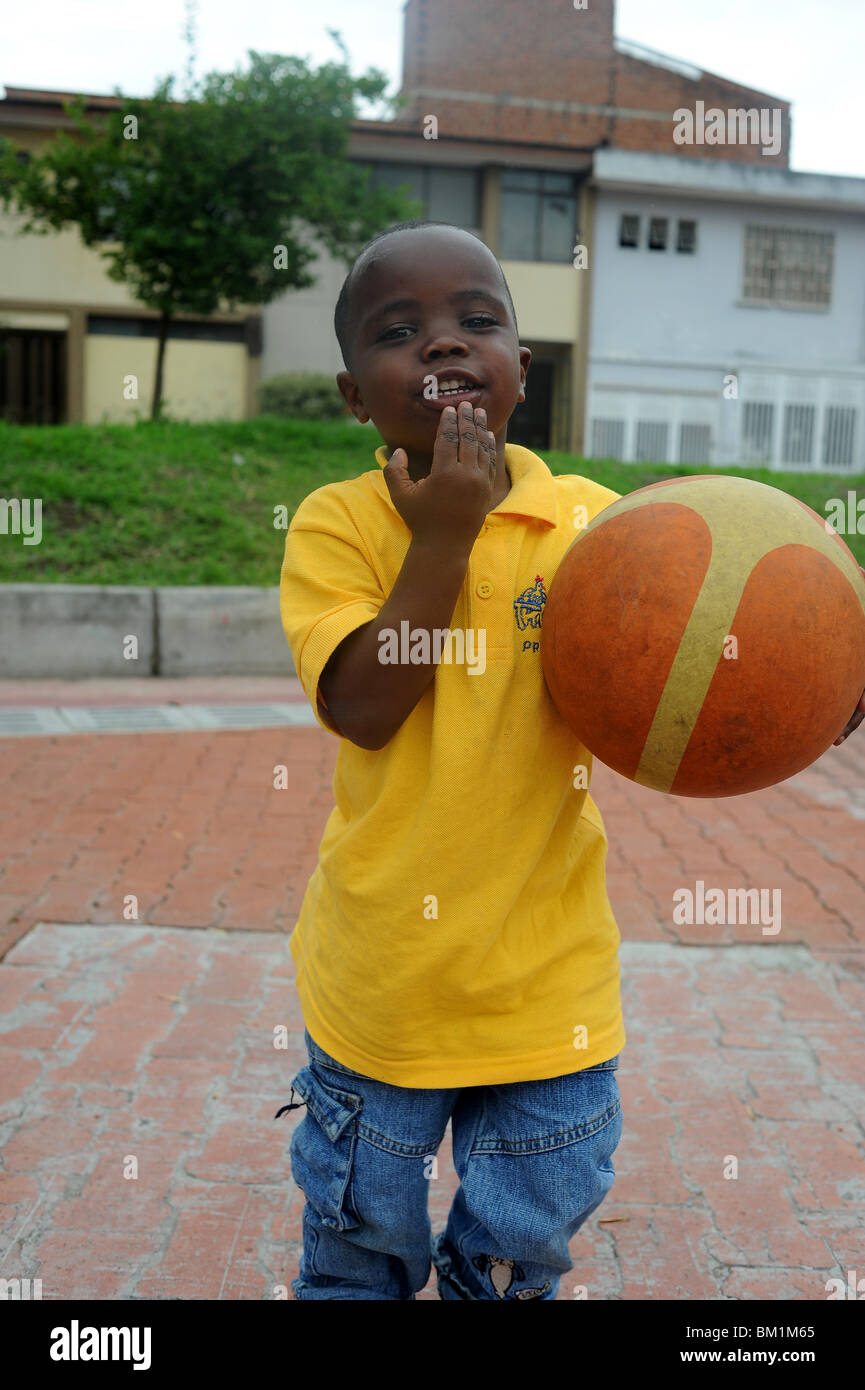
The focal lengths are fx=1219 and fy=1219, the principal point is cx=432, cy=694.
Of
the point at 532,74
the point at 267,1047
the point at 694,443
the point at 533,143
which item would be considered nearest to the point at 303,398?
the point at 533,143

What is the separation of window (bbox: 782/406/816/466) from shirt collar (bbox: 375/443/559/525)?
90.1 ft

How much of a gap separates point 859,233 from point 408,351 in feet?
98.3

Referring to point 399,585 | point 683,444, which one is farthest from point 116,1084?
point 683,444

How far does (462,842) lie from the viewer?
6.13 ft

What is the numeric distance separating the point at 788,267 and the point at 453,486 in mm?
28881

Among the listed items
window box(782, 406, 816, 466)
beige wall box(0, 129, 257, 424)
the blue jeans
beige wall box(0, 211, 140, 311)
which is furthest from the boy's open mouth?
window box(782, 406, 816, 466)

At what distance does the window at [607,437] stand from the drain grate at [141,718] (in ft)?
64.6

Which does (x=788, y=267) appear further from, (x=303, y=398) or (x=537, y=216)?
(x=303, y=398)

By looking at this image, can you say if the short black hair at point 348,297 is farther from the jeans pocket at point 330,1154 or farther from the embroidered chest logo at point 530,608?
the jeans pocket at point 330,1154

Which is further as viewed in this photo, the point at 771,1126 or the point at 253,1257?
the point at 771,1126

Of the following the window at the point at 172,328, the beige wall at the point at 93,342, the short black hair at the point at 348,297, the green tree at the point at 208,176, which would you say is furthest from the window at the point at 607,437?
the short black hair at the point at 348,297

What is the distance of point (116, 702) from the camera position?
8.59 metres

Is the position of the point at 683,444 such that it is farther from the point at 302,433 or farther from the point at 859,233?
the point at 302,433

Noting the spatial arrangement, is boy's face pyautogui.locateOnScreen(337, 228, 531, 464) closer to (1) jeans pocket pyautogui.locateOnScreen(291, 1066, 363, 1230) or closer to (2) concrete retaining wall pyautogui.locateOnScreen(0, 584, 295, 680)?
(1) jeans pocket pyautogui.locateOnScreen(291, 1066, 363, 1230)
